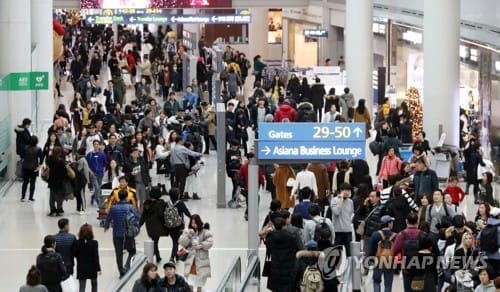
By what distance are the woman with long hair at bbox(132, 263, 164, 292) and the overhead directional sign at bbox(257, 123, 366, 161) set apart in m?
3.09

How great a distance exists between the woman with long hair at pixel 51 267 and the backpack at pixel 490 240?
4.94m

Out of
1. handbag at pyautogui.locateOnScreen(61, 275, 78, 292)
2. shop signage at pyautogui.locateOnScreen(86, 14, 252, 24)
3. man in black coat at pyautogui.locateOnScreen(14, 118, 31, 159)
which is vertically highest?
shop signage at pyautogui.locateOnScreen(86, 14, 252, 24)

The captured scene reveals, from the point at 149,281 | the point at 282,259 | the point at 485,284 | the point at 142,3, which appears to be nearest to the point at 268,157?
the point at 282,259

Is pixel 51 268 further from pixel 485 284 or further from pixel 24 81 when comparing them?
pixel 24 81

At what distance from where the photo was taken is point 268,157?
1681cm

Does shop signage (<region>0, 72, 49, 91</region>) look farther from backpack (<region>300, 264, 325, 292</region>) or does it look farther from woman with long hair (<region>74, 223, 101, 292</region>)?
backpack (<region>300, 264, 325, 292</region>)

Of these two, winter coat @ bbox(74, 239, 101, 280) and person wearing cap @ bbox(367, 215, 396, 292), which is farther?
winter coat @ bbox(74, 239, 101, 280)

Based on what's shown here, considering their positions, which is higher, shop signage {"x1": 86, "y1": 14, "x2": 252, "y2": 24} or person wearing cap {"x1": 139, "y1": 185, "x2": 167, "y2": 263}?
shop signage {"x1": 86, "y1": 14, "x2": 252, "y2": 24}

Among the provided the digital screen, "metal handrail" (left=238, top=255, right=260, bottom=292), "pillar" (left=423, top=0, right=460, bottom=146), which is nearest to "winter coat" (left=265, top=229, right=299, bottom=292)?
"metal handrail" (left=238, top=255, right=260, bottom=292)

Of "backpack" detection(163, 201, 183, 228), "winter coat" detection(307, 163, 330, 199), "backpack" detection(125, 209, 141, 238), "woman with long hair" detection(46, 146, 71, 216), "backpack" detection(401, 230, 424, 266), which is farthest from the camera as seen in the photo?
"woman with long hair" detection(46, 146, 71, 216)

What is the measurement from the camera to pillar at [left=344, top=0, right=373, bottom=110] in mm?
39094

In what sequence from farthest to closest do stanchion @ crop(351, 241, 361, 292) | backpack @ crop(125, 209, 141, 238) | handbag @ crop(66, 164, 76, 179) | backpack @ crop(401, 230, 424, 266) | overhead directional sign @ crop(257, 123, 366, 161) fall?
1. handbag @ crop(66, 164, 76, 179)
2. backpack @ crop(125, 209, 141, 238)
3. overhead directional sign @ crop(257, 123, 366, 161)
4. backpack @ crop(401, 230, 424, 266)
5. stanchion @ crop(351, 241, 361, 292)

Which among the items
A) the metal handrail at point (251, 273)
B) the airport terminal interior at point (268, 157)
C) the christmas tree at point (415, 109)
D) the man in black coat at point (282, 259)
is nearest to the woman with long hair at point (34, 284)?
the airport terminal interior at point (268, 157)

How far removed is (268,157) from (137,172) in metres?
6.07
